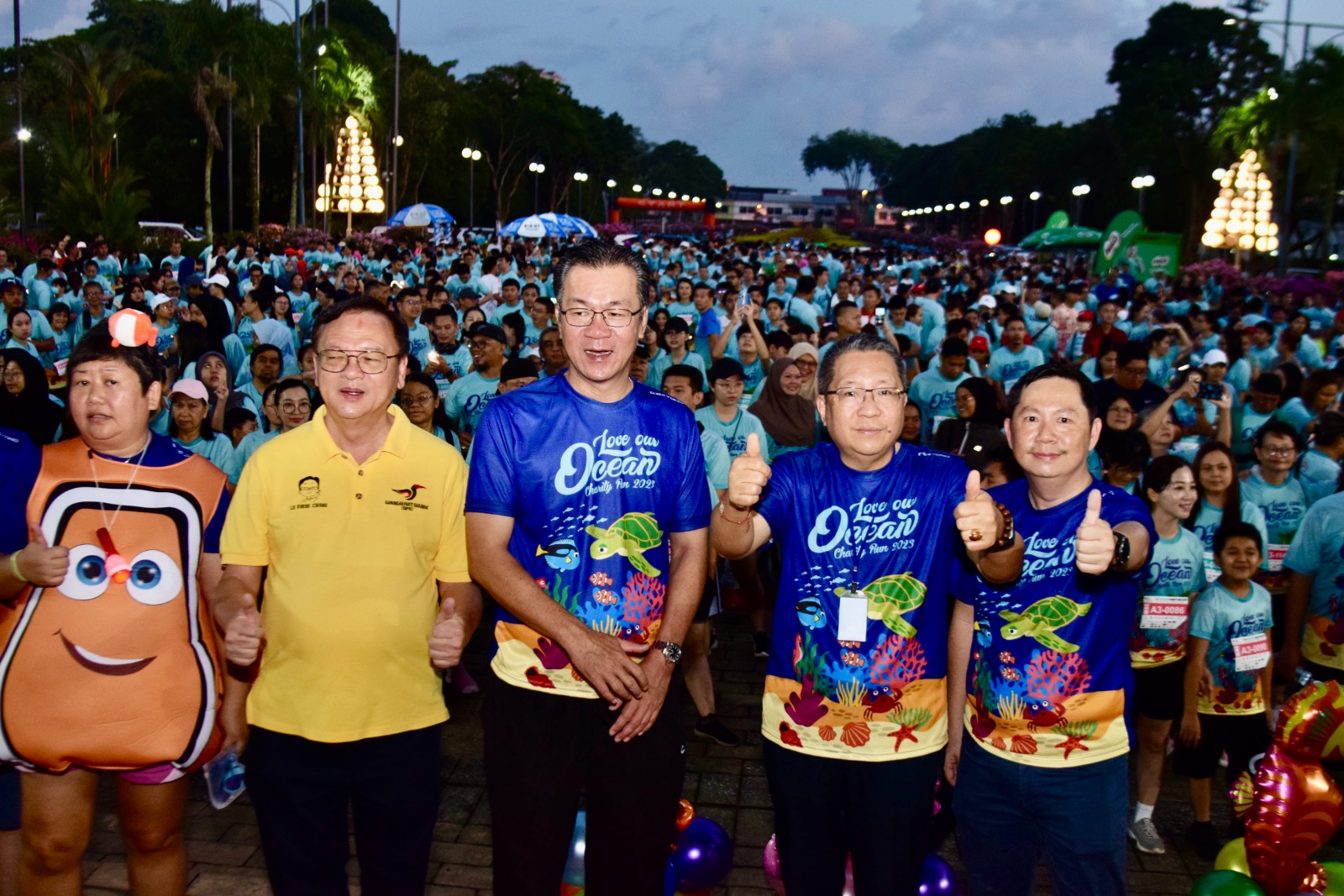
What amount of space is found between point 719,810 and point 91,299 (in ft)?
30.8

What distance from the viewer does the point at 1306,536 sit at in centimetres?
496

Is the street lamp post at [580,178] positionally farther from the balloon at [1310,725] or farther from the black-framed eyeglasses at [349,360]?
the black-framed eyeglasses at [349,360]

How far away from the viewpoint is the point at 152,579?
3.24 metres

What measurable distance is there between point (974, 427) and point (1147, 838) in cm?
276

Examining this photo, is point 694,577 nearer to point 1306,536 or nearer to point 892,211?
point 1306,536

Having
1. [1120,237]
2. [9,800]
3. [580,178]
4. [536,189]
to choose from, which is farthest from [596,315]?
[536,189]

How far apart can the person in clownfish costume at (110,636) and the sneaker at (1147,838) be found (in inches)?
146

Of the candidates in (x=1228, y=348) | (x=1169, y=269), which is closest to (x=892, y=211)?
(x=1169, y=269)

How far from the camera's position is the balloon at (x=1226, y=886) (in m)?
3.70

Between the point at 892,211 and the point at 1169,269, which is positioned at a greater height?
the point at 892,211

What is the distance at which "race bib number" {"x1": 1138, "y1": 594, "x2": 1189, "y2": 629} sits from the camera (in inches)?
186

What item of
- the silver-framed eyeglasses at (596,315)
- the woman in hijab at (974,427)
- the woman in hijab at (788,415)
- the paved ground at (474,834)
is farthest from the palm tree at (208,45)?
the silver-framed eyeglasses at (596,315)

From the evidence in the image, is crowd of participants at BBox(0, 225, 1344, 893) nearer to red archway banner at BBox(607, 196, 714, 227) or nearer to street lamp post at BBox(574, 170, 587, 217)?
street lamp post at BBox(574, 170, 587, 217)

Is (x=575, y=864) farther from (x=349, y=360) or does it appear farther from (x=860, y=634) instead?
(x=349, y=360)
